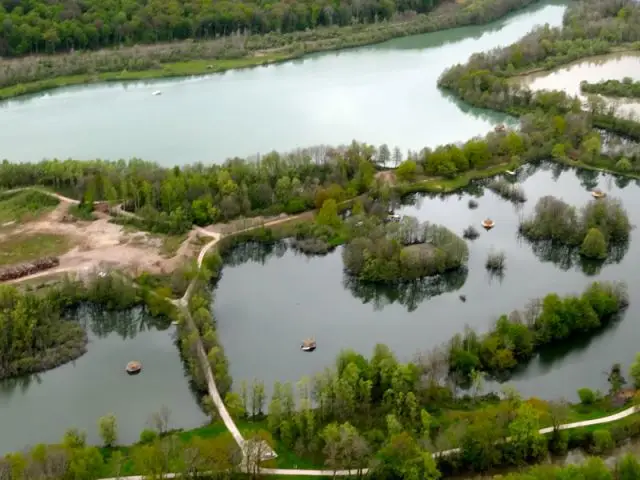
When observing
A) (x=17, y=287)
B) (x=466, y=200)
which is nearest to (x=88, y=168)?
(x=17, y=287)

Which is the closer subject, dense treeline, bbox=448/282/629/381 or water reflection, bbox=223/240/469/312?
dense treeline, bbox=448/282/629/381

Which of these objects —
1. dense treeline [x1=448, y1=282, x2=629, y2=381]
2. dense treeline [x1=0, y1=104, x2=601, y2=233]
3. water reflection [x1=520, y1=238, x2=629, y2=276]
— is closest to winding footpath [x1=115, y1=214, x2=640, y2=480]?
dense treeline [x1=448, y1=282, x2=629, y2=381]

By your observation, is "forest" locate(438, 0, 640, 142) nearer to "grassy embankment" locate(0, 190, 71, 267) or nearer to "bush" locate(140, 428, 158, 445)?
"grassy embankment" locate(0, 190, 71, 267)

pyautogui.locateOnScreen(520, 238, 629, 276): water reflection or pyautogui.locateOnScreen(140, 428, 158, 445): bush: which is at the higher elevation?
pyautogui.locateOnScreen(520, 238, 629, 276): water reflection

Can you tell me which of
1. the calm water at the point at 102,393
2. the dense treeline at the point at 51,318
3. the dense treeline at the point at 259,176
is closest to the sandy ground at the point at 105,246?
the dense treeline at the point at 259,176

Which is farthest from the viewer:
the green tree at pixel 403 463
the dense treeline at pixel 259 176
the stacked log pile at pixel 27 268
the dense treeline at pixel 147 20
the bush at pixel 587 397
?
the dense treeline at pixel 147 20

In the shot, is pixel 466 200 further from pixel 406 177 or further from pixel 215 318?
pixel 215 318

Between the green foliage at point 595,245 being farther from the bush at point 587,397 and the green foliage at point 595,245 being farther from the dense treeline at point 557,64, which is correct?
the bush at point 587,397
